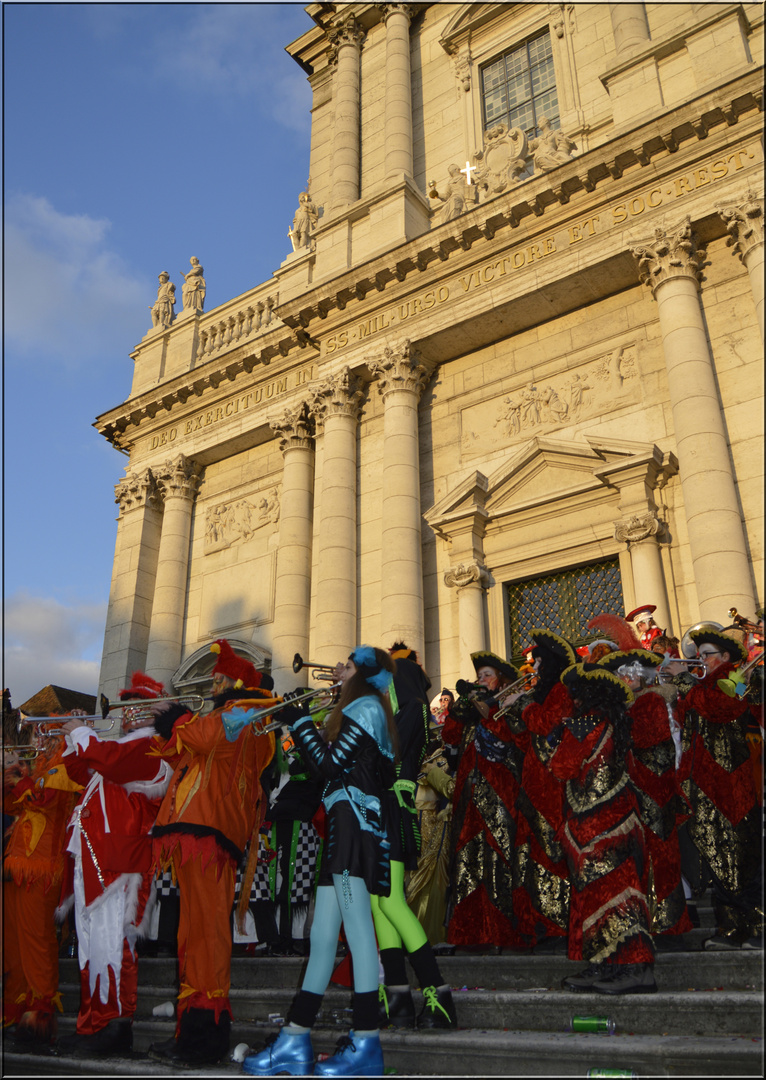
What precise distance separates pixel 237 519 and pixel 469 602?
21.9ft

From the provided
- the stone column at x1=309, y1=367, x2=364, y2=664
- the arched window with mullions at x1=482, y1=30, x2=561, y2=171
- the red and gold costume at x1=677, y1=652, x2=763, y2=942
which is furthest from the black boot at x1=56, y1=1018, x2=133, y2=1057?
the arched window with mullions at x1=482, y1=30, x2=561, y2=171

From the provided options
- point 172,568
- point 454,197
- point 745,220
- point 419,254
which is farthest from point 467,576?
point 172,568

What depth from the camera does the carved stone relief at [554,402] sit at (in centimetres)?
1235

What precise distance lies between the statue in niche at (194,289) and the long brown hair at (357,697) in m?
17.6

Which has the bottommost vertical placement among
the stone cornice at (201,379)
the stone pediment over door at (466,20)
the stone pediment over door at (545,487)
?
the stone pediment over door at (545,487)

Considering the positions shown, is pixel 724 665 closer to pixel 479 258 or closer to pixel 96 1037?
pixel 96 1037

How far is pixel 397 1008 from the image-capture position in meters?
4.23

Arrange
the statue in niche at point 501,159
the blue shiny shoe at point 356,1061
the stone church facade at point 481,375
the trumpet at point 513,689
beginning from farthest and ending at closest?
the statue in niche at point 501,159 < the stone church facade at point 481,375 < the trumpet at point 513,689 < the blue shiny shoe at point 356,1061

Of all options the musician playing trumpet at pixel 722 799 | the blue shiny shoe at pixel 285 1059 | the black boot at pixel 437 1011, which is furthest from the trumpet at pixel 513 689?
the blue shiny shoe at pixel 285 1059

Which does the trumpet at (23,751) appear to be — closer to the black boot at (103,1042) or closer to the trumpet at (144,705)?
the trumpet at (144,705)

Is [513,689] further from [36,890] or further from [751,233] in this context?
[751,233]

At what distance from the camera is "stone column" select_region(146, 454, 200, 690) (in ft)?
53.8

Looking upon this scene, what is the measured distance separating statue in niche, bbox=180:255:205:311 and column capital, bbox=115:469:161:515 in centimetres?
481

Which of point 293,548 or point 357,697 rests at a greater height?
point 293,548
